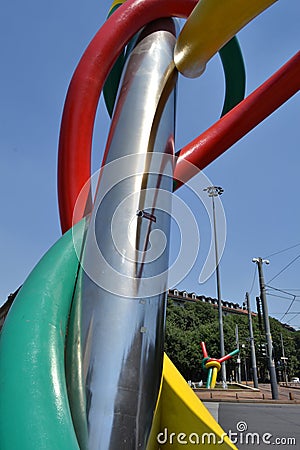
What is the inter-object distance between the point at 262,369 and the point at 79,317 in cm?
6303

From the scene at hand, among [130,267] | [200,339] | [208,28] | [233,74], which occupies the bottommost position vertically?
[130,267]

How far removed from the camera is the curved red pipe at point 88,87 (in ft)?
12.2

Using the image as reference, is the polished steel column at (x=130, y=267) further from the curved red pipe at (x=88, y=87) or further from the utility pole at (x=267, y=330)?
the utility pole at (x=267, y=330)

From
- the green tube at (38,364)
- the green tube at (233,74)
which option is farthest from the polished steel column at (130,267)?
the green tube at (233,74)

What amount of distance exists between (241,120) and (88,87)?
1.55m

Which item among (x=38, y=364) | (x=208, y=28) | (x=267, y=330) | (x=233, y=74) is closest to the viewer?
(x=38, y=364)

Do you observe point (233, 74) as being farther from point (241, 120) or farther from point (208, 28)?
point (208, 28)

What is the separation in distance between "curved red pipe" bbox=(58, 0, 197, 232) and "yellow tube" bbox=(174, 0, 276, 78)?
52 cm

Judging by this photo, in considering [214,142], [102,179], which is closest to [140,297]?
[102,179]

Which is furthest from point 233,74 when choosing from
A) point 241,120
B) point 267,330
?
point 267,330

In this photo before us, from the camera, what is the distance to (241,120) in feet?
14.4

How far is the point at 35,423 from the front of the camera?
2.00 meters

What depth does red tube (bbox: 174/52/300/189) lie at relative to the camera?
4164 millimetres

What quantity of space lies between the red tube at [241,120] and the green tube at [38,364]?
1861 millimetres
